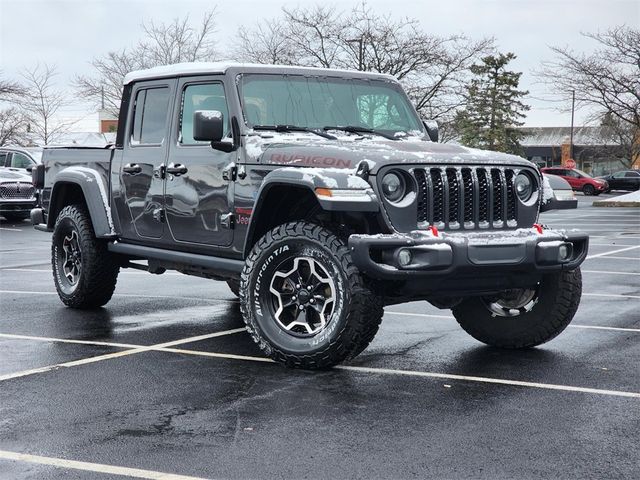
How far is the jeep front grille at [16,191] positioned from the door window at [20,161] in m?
2.07

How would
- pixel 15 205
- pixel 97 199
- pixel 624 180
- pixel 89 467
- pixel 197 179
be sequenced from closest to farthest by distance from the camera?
pixel 89 467 < pixel 197 179 < pixel 97 199 < pixel 15 205 < pixel 624 180

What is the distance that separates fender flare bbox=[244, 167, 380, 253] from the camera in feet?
20.3

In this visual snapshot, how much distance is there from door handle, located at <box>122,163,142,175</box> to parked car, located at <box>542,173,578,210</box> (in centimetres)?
331

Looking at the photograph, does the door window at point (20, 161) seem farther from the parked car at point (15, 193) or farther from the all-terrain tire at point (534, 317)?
the all-terrain tire at point (534, 317)

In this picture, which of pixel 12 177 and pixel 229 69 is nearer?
pixel 229 69

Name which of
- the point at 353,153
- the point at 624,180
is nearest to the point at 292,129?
the point at 353,153

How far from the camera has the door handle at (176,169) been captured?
7797 mm

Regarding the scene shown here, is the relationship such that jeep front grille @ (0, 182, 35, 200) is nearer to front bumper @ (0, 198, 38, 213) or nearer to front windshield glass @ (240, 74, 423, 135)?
front bumper @ (0, 198, 38, 213)

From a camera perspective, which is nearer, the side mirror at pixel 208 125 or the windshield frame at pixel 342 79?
the side mirror at pixel 208 125

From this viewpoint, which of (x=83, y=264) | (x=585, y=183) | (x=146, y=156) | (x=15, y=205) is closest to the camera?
(x=146, y=156)

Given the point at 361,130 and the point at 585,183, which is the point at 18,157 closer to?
the point at 361,130

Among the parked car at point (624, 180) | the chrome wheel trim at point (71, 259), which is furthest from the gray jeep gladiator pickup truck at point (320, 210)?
the parked car at point (624, 180)

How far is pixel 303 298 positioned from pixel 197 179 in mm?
1571

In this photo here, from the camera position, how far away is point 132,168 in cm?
845
